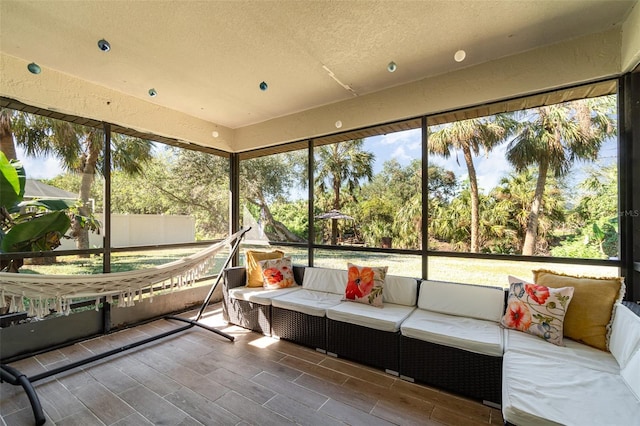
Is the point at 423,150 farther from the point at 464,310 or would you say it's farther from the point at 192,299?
the point at 192,299

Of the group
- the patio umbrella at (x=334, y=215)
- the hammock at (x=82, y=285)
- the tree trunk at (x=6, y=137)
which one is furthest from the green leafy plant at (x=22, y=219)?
the patio umbrella at (x=334, y=215)

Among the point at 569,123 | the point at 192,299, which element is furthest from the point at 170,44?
the point at 569,123

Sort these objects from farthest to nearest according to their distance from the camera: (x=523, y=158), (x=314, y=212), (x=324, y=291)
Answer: (x=314, y=212) → (x=324, y=291) → (x=523, y=158)

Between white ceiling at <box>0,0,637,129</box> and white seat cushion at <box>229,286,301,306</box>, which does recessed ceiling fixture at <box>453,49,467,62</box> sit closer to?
white ceiling at <box>0,0,637,129</box>

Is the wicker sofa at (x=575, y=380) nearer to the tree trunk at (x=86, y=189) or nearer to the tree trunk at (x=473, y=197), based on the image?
the tree trunk at (x=473, y=197)

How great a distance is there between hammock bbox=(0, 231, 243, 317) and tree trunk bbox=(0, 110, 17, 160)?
153 centimetres

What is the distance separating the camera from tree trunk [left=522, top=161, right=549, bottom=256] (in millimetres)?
2496

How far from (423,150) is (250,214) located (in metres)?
2.93

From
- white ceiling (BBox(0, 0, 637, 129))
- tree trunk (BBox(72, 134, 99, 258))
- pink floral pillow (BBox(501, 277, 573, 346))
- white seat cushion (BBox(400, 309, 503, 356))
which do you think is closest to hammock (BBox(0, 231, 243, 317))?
tree trunk (BBox(72, 134, 99, 258))

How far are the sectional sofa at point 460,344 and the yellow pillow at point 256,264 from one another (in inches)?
7.9

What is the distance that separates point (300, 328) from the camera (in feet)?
9.16

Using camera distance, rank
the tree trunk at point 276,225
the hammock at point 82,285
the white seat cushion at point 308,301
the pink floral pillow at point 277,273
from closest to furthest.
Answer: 1. the hammock at point 82,285
2. the white seat cushion at point 308,301
3. the pink floral pillow at point 277,273
4. the tree trunk at point 276,225

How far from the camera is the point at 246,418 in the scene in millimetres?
1769

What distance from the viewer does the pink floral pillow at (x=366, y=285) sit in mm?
2771
